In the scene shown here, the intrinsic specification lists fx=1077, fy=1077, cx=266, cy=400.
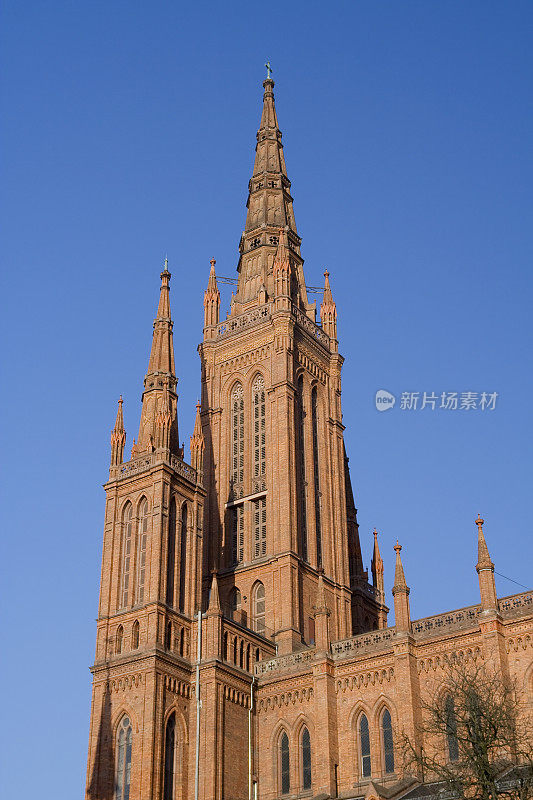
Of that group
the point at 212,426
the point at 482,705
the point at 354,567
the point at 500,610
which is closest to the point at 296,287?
the point at 212,426

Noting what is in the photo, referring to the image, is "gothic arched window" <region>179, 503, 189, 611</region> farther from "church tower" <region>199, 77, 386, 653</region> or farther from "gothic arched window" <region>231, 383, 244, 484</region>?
"gothic arched window" <region>231, 383, 244, 484</region>

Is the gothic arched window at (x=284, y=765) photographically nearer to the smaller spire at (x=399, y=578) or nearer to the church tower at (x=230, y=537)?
the church tower at (x=230, y=537)

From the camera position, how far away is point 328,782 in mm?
53062

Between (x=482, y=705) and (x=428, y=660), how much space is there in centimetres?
1465

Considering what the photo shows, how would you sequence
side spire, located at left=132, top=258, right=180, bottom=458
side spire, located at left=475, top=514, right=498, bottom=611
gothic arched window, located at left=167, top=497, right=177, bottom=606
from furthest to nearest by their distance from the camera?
side spire, located at left=132, top=258, right=180, bottom=458, gothic arched window, located at left=167, top=497, right=177, bottom=606, side spire, located at left=475, top=514, right=498, bottom=611

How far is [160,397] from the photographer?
210ft

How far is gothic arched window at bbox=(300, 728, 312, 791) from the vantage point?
55.8 meters

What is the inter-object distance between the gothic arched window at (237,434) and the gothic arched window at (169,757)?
71.9 ft

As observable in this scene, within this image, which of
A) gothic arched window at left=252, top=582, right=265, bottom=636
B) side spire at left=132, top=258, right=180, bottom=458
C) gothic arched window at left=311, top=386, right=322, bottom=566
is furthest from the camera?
gothic arched window at left=311, top=386, right=322, bottom=566

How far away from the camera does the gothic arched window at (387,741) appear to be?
5306 centimetres

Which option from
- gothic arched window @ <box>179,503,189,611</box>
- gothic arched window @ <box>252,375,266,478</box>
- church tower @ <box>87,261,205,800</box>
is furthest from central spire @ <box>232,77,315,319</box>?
gothic arched window @ <box>179,503,189,611</box>

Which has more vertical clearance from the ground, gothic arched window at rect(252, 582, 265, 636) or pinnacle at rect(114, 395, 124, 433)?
pinnacle at rect(114, 395, 124, 433)

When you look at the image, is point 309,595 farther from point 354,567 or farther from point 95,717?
point 95,717

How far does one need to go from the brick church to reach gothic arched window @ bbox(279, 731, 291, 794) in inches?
3.3
